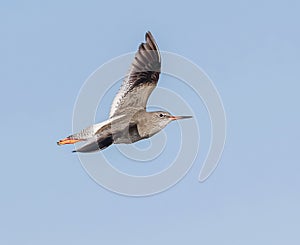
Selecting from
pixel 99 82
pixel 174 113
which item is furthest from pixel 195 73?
pixel 99 82

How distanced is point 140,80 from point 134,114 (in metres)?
1.63

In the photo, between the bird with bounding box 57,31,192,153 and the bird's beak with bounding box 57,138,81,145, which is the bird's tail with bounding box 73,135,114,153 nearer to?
the bird with bounding box 57,31,192,153

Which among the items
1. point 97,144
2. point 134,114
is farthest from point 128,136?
point 134,114

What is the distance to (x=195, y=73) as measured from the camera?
30297 mm

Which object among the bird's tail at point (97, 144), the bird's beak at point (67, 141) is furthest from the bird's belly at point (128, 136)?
the bird's beak at point (67, 141)

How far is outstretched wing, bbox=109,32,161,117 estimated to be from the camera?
99.6 ft

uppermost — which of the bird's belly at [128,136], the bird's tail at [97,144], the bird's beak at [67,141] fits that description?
the bird's beak at [67,141]

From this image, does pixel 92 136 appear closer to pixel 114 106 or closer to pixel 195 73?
pixel 114 106

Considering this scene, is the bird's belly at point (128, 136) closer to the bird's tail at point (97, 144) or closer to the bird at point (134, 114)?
the bird at point (134, 114)

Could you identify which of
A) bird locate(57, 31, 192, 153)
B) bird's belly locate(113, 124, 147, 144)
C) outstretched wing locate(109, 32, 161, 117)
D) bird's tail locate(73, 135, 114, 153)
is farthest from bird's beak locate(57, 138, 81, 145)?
outstretched wing locate(109, 32, 161, 117)

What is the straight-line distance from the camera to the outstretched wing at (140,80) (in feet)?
99.6

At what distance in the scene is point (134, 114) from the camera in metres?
30.0

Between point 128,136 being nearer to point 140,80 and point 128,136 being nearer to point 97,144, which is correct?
point 97,144

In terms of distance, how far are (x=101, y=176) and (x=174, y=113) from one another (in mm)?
3570
